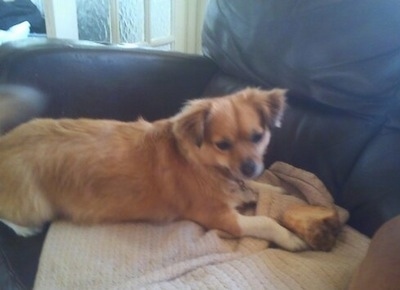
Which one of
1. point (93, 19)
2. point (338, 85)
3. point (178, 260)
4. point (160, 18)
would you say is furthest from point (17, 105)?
point (160, 18)

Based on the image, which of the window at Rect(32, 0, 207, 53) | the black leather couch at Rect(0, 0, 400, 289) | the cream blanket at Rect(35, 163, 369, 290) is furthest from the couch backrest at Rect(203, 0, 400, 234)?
the window at Rect(32, 0, 207, 53)

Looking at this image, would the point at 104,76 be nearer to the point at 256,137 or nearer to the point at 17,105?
the point at 17,105

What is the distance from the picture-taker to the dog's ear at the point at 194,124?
1098mm

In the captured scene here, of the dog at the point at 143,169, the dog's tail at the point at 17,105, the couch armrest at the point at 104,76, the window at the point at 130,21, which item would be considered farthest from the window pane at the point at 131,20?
the dog at the point at 143,169

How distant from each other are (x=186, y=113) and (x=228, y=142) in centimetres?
14

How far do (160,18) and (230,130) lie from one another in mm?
1330

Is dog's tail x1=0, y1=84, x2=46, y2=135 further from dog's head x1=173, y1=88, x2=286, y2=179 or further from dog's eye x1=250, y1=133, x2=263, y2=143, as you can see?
dog's eye x1=250, y1=133, x2=263, y2=143

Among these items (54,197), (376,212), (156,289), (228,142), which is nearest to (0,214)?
(54,197)

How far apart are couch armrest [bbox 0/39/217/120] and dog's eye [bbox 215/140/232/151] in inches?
17.5

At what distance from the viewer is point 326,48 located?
1136 millimetres

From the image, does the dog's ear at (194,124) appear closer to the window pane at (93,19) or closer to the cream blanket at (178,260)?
the cream blanket at (178,260)

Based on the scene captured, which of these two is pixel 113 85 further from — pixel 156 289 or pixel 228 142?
pixel 156 289

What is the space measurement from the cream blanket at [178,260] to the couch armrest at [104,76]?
493 mm

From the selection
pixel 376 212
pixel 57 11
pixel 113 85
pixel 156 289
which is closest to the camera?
pixel 156 289
